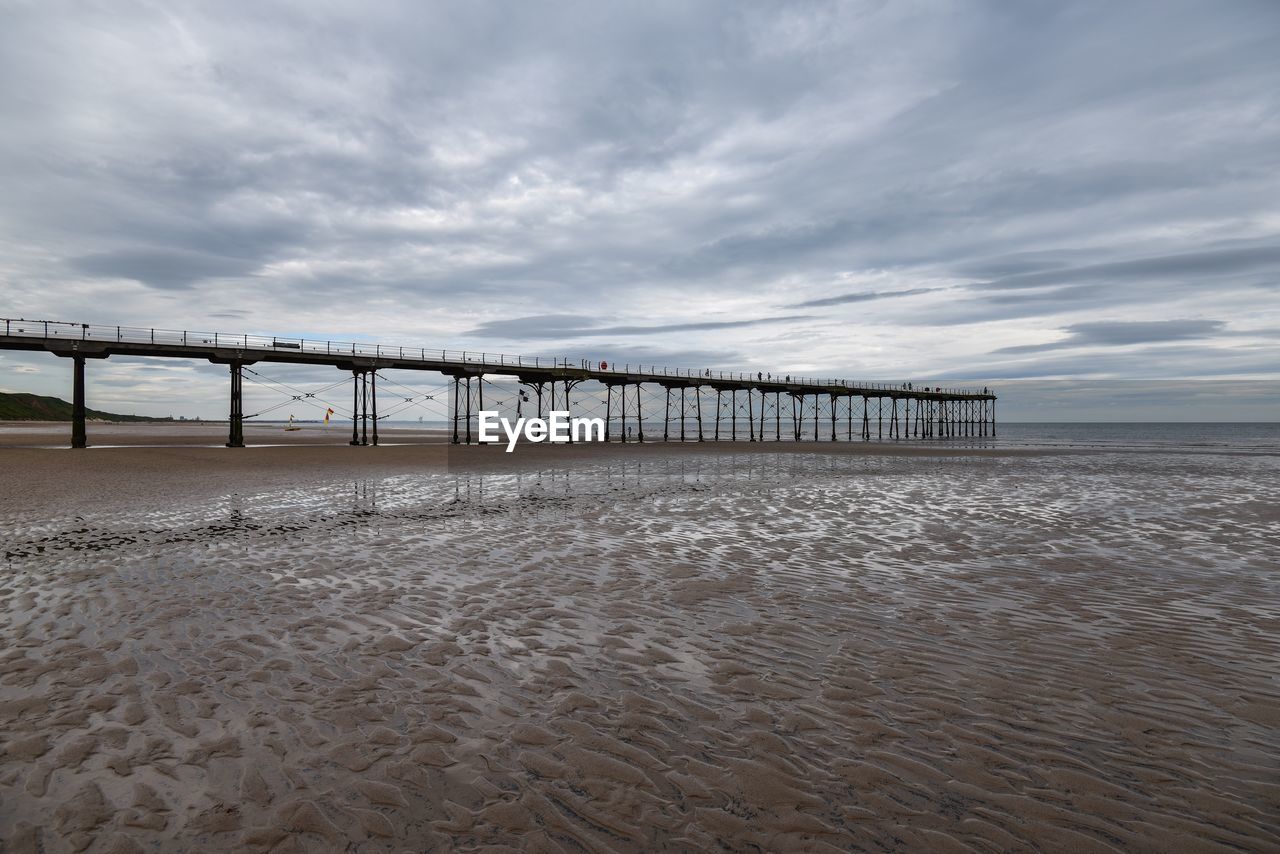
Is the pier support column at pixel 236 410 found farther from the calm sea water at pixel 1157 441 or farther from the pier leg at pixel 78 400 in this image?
the calm sea water at pixel 1157 441

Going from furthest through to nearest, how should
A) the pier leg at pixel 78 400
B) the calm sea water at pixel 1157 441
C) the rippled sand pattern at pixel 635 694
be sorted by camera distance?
the calm sea water at pixel 1157 441 < the pier leg at pixel 78 400 < the rippled sand pattern at pixel 635 694

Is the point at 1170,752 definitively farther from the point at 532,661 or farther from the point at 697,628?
the point at 532,661

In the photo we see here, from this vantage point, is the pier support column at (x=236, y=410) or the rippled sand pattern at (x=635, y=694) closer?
the rippled sand pattern at (x=635, y=694)

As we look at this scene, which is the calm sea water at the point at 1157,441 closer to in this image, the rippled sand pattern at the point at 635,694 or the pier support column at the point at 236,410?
the rippled sand pattern at the point at 635,694

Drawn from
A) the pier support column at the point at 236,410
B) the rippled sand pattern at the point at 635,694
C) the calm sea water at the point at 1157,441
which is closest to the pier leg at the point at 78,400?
the pier support column at the point at 236,410

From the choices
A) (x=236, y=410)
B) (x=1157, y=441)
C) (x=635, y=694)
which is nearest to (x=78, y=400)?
(x=236, y=410)

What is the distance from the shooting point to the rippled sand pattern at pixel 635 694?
11.1 ft

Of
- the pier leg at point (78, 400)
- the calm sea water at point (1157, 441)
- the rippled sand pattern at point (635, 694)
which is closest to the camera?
the rippled sand pattern at point (635, 694)

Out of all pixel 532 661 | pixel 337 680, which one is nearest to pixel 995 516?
pixel 532 661

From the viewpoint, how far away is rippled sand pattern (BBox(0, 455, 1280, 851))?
340 centimetres

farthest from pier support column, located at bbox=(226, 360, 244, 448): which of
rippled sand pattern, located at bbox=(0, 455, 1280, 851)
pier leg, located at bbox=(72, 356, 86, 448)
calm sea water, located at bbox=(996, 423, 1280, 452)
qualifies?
calm sea water, located at bbox=(996, 423, 1280, 452)

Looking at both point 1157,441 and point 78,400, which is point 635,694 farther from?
point 1157,441

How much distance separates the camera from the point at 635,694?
504 centimetres

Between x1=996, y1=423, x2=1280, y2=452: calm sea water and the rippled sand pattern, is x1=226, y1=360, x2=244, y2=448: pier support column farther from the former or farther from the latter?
x1=996, y1=423, x2=1280, y2=452: calm sea water
